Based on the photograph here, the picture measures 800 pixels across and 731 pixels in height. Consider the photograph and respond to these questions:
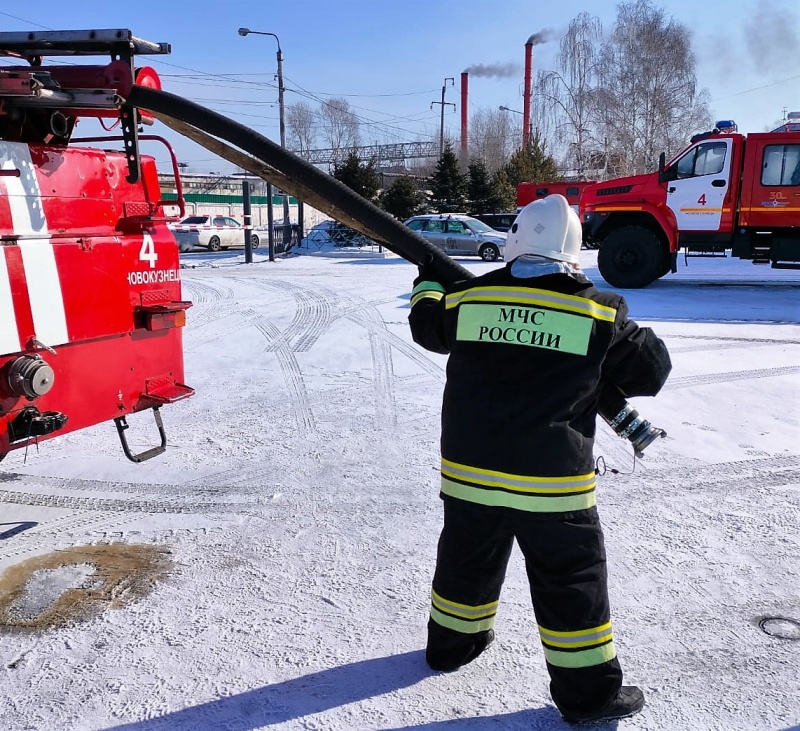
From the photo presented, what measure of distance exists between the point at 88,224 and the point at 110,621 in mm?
1704

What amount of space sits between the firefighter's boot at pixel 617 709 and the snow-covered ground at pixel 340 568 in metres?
0.05

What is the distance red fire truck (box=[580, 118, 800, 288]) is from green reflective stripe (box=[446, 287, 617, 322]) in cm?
1066

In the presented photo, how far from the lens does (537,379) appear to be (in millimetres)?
2223

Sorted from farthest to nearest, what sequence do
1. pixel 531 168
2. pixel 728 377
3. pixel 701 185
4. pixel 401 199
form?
pixel 531 168, pixel 401 199, pixel 701 185, pixel 728 377

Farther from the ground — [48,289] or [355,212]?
[355,212]

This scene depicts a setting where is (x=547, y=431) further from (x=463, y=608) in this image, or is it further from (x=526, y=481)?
(x=463, y=608)

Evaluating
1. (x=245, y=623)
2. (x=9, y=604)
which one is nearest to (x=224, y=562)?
(x=245, y=623)

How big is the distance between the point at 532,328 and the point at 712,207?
37.4 ft

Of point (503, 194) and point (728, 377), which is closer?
point (728, 377)

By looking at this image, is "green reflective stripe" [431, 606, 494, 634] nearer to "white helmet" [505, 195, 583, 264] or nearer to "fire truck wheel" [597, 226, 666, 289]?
"white helmet" [505, 195, 583, 264]

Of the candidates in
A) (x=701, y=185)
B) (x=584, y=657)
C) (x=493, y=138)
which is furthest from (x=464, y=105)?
(x=584, y=657)

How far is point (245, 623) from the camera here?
281cm

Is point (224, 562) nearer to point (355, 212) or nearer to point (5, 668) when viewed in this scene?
point (5, 668)

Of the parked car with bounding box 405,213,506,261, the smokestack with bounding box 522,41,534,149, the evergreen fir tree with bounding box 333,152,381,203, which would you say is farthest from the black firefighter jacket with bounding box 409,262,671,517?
the smokestack with bounding box 522,41,534,149
